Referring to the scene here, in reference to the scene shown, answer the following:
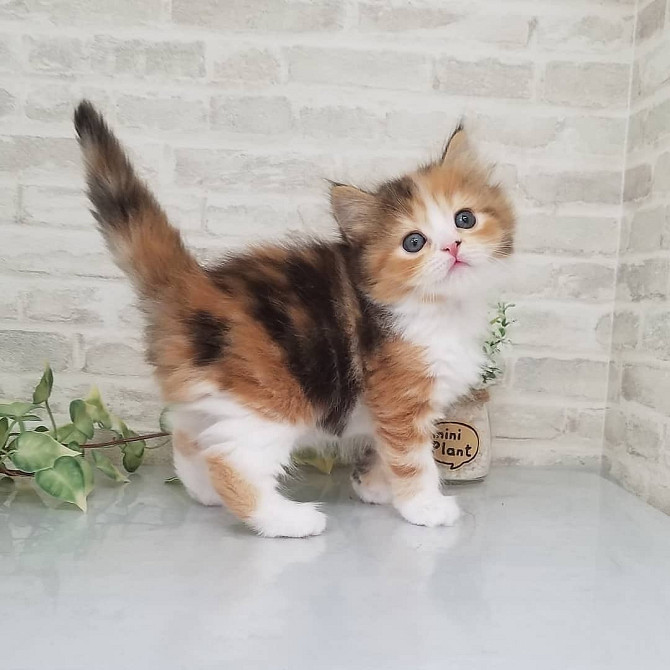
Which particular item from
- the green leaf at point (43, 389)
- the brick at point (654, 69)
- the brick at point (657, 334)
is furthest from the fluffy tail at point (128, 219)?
the brick at point (654, 69)

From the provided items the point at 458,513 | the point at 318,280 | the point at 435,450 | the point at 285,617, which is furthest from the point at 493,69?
the point at 285,617

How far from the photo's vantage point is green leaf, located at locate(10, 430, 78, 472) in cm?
122

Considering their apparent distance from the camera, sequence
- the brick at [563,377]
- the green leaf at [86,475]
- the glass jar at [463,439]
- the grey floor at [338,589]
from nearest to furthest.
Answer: the grey floor at [338,589] < the green leaf at [86,475] < the glass jar at [463,439] < the brick at [563,377]

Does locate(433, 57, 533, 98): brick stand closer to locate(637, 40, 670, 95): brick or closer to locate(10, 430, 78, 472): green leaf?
locate(637, 40, 670, 95): brick

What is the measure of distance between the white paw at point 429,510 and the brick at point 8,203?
3.65 ft

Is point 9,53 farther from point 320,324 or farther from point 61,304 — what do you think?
point 320,324

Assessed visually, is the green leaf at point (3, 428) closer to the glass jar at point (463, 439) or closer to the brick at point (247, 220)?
the brick at point (247, 220)

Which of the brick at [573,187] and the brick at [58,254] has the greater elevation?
the brick at [573,187]

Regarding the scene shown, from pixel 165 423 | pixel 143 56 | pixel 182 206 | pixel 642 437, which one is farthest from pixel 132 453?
pixel 642 437

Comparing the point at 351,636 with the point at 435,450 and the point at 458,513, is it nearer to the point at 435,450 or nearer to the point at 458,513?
the point at 458,513

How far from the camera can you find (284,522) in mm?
1148

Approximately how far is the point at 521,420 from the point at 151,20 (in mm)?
1289

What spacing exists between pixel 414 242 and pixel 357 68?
0.60 metres

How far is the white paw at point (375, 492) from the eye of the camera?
4.46 ft
